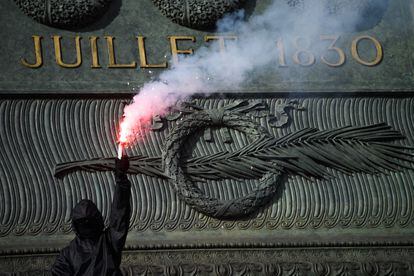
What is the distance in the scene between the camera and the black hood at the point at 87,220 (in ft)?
34.2

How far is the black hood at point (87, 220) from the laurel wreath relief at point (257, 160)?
283 cm

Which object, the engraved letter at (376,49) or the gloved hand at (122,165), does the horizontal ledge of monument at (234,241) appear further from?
the gloved hand at (122,165)

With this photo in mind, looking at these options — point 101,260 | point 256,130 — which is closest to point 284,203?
point 256,130

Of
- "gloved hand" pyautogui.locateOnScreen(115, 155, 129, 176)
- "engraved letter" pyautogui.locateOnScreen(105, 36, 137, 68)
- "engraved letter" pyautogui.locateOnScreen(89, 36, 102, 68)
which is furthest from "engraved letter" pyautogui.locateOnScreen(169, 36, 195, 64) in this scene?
"gloved hand" pyautogui.locateOnScreen(115, 155, 129, 176)

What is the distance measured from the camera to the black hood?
1044 centimetres

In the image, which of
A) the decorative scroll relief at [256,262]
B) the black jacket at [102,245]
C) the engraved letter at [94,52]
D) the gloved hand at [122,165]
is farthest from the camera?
the engraved letter at [94,52]

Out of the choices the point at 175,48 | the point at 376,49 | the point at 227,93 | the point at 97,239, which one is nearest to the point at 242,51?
the point at 227,93

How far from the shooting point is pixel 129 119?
43.9ft

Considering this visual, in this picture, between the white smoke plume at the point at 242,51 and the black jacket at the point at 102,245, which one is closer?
the black jacket at the point at 102,245

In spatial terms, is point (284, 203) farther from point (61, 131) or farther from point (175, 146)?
point (61, 131)

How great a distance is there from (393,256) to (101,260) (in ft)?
12.8

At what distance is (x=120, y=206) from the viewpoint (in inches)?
406

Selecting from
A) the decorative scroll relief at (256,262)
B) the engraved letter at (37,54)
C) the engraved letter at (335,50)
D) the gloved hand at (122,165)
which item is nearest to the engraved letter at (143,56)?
the engraved letter at (37,54)

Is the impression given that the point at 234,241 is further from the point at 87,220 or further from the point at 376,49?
the point at 87,220
